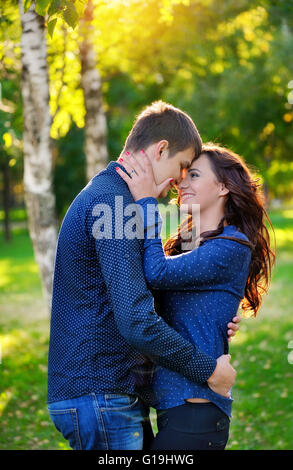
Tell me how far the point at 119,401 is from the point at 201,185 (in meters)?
1.18

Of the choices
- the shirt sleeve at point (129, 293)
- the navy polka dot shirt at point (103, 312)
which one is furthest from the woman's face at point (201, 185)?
→ the shirt sleeve at point (129, 293)

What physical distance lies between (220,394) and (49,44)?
7819 mm

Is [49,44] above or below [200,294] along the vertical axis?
above

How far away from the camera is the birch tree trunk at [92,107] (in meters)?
9.12

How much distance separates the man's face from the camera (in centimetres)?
272

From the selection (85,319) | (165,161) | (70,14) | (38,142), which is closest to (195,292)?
(85,319)

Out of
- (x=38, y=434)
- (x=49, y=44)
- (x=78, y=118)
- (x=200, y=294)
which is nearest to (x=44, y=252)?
(x=38, y=434)

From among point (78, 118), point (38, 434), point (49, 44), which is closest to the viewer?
point (38, 434)

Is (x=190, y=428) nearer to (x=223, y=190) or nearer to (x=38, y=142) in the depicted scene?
(x=223, y=190)

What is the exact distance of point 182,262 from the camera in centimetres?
264

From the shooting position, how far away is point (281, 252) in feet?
77.1

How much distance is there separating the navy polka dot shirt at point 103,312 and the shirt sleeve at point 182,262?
68 millimetres

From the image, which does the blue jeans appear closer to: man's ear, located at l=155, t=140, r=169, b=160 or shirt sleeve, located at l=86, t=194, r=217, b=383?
shirt sleeve, located at l=86, t=194, r=217, b=383
